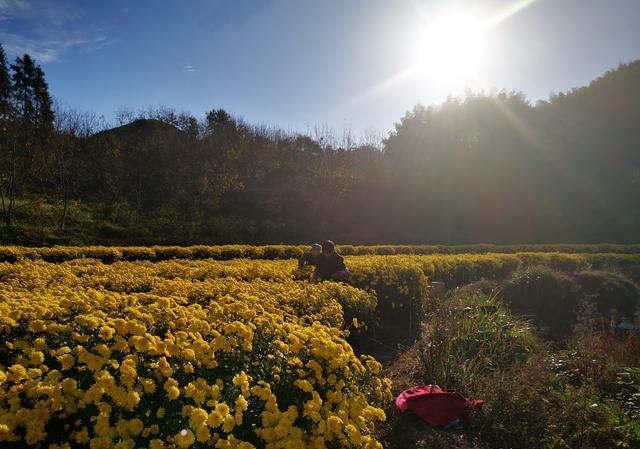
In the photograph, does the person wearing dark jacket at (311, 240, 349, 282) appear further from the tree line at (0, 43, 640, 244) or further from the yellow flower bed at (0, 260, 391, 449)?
the tree line at (0, 43, 640, 244)

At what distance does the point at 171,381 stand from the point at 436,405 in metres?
2.40

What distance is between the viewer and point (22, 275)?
5223mm

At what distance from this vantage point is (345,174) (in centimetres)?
2750

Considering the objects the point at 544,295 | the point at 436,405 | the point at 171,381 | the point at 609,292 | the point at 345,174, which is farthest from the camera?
the point at 345,174

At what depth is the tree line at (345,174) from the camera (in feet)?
60.7

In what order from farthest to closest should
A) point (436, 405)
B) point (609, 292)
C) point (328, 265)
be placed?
point (609, 292) < point (328, 265) < point (436, 405)

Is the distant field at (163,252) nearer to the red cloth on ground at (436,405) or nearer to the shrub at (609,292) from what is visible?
the shrub at (609,292)

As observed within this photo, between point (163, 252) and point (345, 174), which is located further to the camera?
point (345, 174)

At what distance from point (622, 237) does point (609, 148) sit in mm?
8963

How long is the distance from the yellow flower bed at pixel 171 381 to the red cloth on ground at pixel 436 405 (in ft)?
2.11

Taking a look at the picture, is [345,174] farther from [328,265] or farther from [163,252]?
[328,265]

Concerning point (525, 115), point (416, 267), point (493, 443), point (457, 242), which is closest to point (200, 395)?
point (493, 443)

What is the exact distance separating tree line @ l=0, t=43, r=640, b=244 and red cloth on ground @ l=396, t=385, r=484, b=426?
15198 millimetres

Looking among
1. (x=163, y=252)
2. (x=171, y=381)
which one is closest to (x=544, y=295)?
(x=171, y=381)
